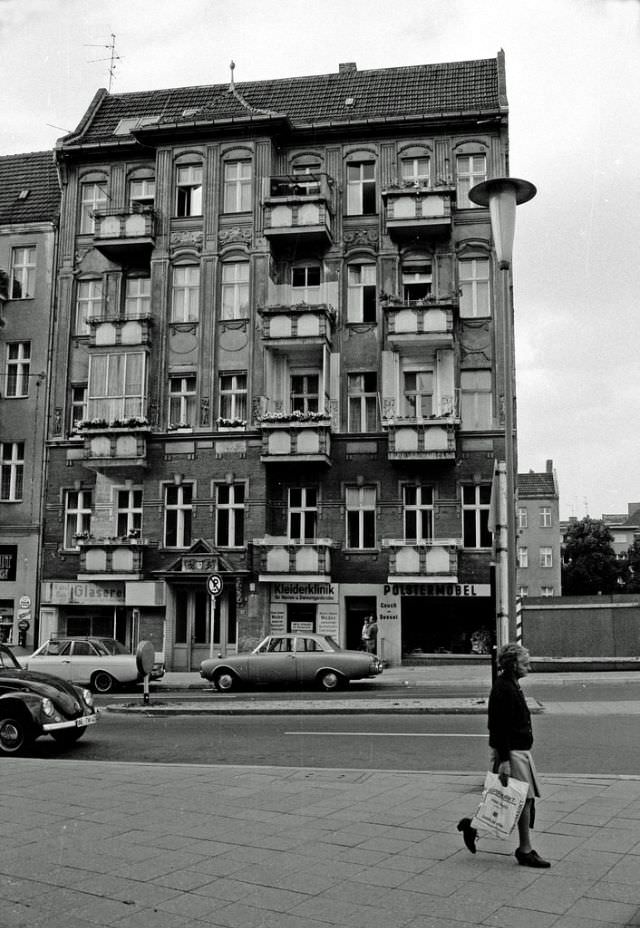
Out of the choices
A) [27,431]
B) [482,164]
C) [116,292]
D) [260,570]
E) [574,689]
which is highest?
[482,164]

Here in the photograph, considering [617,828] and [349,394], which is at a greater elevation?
[349,394]

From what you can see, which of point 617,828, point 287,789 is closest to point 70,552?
point 287,789

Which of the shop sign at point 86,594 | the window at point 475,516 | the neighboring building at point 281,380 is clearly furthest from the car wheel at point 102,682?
the window at point 475,516

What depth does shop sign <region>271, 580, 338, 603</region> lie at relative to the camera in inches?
1258

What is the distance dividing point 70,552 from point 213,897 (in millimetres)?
28815

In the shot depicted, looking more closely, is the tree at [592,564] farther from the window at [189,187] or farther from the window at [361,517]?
the window at [189,187]

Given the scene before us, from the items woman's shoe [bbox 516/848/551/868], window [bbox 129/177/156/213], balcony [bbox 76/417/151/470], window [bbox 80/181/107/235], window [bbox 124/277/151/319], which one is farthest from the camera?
window [bbox 80/181/107/235]

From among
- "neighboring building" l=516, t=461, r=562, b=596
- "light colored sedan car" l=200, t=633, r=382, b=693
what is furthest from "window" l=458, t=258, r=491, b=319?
"neighboring building" l=516, t=461, r=562, b=596

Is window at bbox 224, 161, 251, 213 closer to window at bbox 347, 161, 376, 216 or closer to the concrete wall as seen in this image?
window at bbox 347, 161, 376, 216

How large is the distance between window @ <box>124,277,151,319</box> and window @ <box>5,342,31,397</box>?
162 inches

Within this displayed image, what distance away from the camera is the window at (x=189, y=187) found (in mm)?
35000

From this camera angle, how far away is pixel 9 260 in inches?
1433

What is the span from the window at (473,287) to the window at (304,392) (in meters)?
5.66

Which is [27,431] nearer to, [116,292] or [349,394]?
[116,292]
